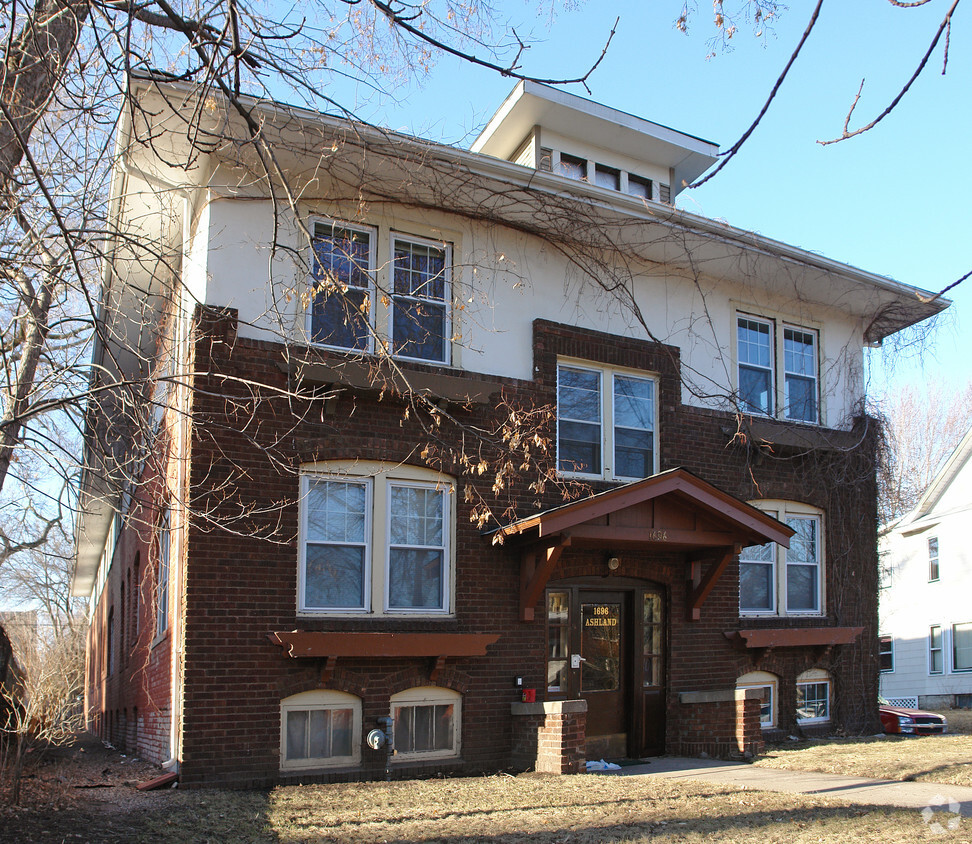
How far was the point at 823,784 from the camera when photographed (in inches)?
363

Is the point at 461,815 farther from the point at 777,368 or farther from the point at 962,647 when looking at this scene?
the point at 962,647

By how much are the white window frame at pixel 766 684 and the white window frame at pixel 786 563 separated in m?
0.83

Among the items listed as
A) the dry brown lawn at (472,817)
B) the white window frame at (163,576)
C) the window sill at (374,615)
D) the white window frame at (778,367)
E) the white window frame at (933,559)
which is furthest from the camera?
the white window frame at (933,559)

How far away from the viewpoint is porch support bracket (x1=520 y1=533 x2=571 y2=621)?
1058cm

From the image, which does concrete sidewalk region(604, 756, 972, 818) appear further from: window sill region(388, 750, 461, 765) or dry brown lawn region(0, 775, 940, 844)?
window sill region(388, 750, 461, 765)

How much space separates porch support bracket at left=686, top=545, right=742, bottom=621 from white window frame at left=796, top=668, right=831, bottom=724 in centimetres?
247

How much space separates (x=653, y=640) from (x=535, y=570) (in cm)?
246

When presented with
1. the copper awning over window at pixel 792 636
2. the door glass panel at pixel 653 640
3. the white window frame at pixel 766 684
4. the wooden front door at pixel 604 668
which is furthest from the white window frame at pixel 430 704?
the white window frame at pixel 766 684

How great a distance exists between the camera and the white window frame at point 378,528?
10273 mm

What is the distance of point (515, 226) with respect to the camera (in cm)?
1198

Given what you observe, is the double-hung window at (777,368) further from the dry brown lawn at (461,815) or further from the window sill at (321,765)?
the window sill at (321,765)

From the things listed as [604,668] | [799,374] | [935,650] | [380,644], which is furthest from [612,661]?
[935,650]

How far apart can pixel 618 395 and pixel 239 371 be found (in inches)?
204

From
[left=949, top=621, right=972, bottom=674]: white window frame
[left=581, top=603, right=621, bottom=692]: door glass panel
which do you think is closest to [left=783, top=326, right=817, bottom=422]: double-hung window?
[left=581, top=603, right=621, bottom=692]: door glass panel
